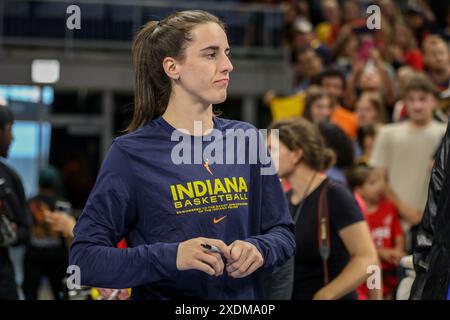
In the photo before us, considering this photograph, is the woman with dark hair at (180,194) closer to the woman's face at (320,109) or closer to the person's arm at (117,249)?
the person's arm at (117,249)

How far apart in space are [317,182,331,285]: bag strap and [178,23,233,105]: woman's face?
1.67 m

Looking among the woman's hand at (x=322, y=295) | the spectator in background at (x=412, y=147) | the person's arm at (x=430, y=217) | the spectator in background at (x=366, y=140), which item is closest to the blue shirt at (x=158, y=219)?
the person's arm at (x=430, y=217)

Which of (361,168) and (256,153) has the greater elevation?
(256,153)

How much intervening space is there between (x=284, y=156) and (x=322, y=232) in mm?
424

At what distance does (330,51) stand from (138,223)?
863cm

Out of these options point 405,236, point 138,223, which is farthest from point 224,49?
point 405,236

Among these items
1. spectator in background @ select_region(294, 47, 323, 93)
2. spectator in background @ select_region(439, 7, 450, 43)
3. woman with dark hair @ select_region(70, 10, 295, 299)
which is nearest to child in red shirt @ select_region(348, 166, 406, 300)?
spectator in background @ select_region(294, 47, 323, 93)

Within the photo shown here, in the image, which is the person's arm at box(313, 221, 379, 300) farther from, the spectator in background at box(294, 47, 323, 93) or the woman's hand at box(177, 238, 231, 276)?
the spectator in background at box(294, 47, 323, 93)

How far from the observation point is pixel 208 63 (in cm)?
291

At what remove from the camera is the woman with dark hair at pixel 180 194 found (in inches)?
108

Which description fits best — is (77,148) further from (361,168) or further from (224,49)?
(224,49)

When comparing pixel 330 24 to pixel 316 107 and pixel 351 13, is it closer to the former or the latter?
pixel 351 13
